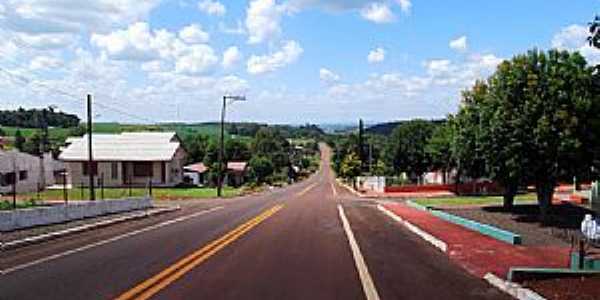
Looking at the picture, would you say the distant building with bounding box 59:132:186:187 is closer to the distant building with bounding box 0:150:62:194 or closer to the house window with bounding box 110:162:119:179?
the house window with bounding box 110:162:119:179

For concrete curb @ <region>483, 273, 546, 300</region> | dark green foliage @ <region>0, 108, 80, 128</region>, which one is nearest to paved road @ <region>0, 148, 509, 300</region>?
concrete curb @ <region>483, 273, 546, 300</region>

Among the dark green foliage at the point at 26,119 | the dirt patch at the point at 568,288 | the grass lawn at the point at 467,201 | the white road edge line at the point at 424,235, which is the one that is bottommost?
the grass lawn at the point at 467,201

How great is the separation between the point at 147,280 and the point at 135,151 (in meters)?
73.5

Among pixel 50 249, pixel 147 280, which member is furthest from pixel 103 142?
pixel 147 280

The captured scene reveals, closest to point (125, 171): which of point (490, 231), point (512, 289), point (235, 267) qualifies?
point (490, 231)

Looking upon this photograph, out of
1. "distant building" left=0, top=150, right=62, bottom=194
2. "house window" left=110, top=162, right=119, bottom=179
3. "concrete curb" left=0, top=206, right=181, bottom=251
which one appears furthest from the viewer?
"house window" left=110, top=162, right=119, bottom=179

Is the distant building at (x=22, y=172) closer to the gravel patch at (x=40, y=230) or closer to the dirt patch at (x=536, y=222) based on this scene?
the gravel patch at (x=40, y=230)

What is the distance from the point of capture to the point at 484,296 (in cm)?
1155

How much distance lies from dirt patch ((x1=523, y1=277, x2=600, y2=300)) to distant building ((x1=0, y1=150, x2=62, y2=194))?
2078 inches

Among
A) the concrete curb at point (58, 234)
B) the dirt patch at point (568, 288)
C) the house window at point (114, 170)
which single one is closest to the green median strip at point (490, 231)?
the dirt patch at point (568, 288)

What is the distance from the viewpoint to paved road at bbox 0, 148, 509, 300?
38.1 ft

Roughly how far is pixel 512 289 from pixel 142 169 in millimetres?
74990

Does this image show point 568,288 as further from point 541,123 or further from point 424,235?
point 541,123

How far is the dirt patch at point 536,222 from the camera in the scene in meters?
24.4
